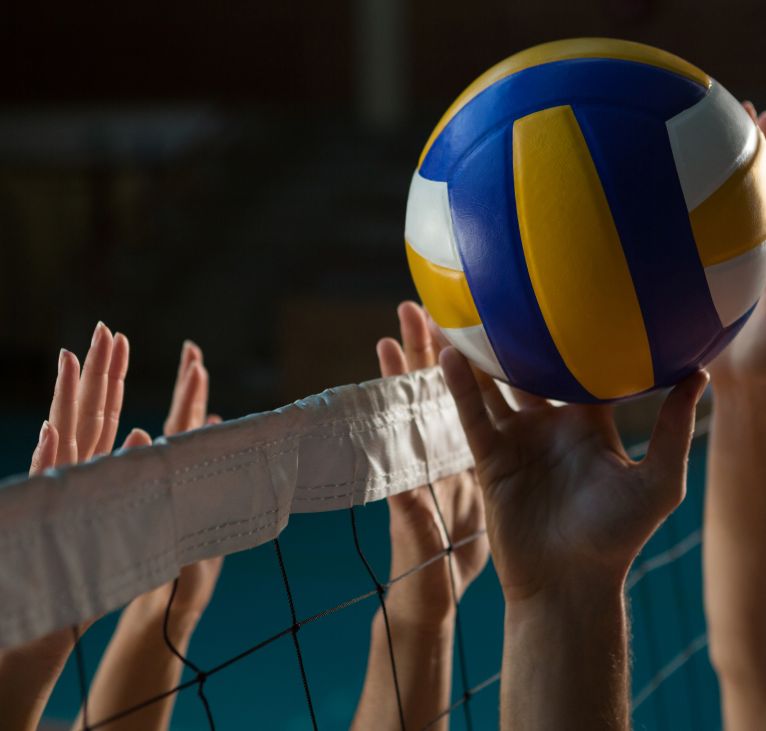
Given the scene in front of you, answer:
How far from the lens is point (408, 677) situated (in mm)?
1338

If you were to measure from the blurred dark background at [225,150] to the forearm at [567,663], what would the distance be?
5.03m

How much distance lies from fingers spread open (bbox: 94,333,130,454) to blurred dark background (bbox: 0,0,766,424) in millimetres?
4870

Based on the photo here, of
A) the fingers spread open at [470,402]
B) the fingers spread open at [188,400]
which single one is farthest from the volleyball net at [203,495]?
the fingers spread open at [188,400]

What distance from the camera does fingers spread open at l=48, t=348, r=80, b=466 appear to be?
103cm

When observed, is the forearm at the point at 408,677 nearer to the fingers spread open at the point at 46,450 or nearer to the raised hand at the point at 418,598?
the raised hand at the point at 418,598

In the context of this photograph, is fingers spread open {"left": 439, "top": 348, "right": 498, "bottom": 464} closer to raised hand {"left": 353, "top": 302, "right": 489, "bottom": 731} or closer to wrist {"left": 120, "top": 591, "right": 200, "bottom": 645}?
raised hand {"left": 353, "top": 302, "right": 489, "bottom": 731}

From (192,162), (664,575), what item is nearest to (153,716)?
(664,575)

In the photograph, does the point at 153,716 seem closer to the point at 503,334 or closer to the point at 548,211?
the point at 503,334

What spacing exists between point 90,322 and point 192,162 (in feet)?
6.06

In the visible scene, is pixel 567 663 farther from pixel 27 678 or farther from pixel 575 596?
pixel 27 678

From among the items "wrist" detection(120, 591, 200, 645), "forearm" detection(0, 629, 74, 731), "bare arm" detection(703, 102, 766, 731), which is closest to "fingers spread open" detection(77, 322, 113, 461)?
"forearm" detection(0, 629, 74, 731)

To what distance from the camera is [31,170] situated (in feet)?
27.2

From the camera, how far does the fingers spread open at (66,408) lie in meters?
1.03

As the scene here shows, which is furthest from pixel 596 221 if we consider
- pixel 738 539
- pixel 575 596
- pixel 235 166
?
pixel 235 166
